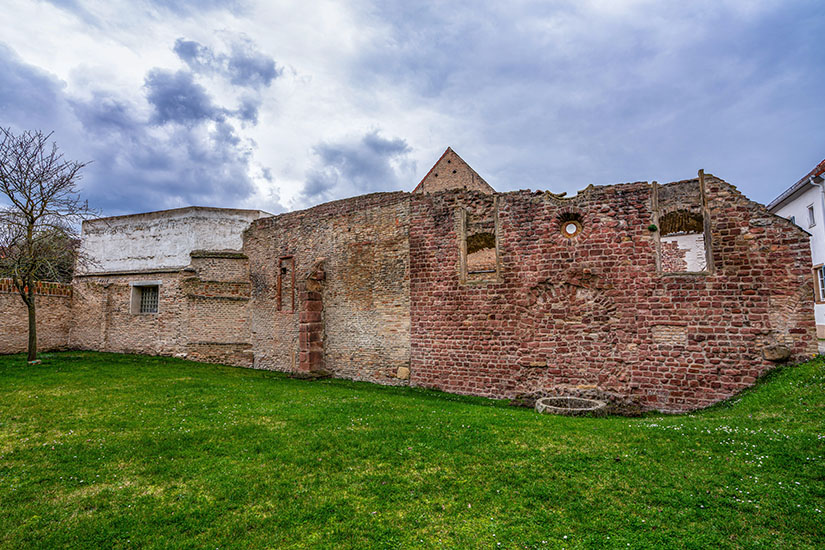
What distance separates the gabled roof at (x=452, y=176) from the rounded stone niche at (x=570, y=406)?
1285cm

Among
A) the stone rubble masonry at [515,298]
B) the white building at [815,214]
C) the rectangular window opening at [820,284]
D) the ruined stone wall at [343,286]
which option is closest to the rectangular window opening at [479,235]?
the stone rubble masonry at [515,298]

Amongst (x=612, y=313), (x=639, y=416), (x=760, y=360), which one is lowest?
(x=639, y=416)

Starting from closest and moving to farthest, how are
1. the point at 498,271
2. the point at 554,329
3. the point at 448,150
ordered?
the point at 554,329 < the point at 498,271 < the point at 448,150

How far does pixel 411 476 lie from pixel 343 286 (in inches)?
378

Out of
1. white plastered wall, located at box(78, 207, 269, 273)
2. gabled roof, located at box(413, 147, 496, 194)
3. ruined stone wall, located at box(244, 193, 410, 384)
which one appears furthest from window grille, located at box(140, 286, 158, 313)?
gabled roof, located at box(413, 147, 496, 194)

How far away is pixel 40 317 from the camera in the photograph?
62.4ft

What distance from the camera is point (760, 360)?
8.73m

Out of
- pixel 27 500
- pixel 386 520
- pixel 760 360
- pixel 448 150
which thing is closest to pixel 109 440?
pixel 27 500

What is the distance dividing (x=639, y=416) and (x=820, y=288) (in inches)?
595

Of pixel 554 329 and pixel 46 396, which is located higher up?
pixel 554 329

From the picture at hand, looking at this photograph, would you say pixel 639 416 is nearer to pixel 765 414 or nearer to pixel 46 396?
pixel 765 414

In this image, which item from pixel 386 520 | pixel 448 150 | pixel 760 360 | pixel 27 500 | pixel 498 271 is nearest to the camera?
pixel 386 520

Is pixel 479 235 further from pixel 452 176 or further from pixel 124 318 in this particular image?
pixel 124 318

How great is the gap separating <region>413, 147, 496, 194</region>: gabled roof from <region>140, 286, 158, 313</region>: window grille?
13747 mm
